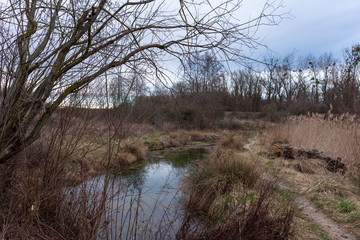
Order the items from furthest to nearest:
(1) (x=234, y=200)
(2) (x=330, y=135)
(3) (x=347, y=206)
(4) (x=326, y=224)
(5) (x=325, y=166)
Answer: (2) (x=330, y=135), (5) (x=325, y=166), (1) (x=234, y=200), (3) (x=347, y=206), (4) (x=326, y=224)

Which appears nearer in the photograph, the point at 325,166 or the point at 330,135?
the point at 325,166

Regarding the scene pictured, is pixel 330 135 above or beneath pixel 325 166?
above

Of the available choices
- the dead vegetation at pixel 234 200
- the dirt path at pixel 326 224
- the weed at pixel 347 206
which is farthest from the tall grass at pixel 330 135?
the dead vegetation at pixel 234 200

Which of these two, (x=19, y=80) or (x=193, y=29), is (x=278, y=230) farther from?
(x=19, y=80)

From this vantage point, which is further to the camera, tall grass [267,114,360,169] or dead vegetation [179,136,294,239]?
tall grass [267,114,360,169]

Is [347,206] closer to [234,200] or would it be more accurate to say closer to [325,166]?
[234,200]

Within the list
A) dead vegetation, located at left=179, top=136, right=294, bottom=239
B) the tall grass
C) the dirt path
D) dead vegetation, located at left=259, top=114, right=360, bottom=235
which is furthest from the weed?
the tall grass

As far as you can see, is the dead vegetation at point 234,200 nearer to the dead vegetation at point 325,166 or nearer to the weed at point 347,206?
the dead vegetation at point 325,166

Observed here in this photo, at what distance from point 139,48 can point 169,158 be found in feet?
27.0

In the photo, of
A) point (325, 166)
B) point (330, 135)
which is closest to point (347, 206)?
point (325, 166)

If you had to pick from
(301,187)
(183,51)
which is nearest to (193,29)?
(183,51)

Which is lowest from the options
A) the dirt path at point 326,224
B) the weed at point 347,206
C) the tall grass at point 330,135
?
the dirt path at point 326,224

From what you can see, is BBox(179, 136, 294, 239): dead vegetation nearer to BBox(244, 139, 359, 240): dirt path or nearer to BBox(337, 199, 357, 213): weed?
BBox(244, 139, 359, 240): dirt path

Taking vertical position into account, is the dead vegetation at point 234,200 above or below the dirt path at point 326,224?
above
